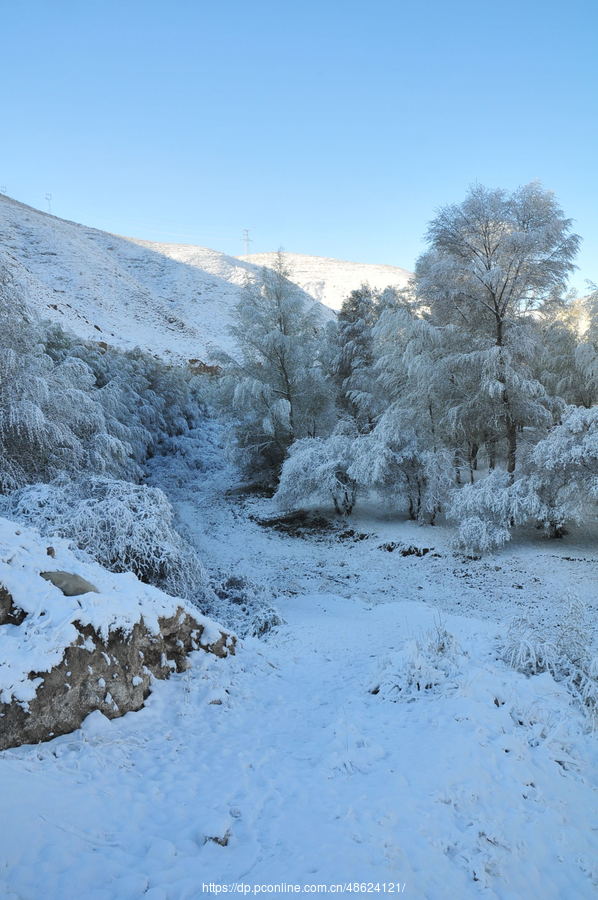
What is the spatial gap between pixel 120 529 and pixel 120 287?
4178 centimetres

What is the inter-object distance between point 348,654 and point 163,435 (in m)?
18.1

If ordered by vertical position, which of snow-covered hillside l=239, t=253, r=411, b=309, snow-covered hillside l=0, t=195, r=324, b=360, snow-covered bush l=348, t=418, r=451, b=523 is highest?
snow-covered hillside l=239, t=253, r=411, b=309

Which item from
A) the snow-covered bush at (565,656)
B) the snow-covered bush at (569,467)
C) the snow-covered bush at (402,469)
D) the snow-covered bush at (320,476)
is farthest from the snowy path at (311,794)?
the snow-covered bush at (320,476)

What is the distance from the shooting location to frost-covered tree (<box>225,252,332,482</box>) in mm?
18578

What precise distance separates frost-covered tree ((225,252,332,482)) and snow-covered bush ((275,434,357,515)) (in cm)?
326

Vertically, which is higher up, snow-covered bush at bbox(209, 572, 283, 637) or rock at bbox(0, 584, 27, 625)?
rock at bbox(0, 584, 27, 625)

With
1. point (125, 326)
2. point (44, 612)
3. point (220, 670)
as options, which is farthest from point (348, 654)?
point (125, 326)

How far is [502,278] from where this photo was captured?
1283 cm

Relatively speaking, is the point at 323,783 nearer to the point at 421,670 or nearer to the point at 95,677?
the point at 421,670

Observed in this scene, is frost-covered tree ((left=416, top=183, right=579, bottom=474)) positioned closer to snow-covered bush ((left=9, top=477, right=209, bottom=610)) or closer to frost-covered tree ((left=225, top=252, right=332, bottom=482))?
frost-covered tree ((left=225, top=252, right=332, bottom=482))

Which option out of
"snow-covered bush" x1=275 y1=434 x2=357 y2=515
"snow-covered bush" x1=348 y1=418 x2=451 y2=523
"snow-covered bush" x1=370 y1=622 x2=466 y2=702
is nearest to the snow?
"snow-covered bush" x1=370 y1=622 x2=466 y2=702

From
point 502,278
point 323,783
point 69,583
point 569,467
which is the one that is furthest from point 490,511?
point 69,583

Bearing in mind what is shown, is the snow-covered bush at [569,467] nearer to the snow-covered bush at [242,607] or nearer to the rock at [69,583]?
the snow-covered bush at [242,607]

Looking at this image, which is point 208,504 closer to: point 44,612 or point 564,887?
point 44,612
